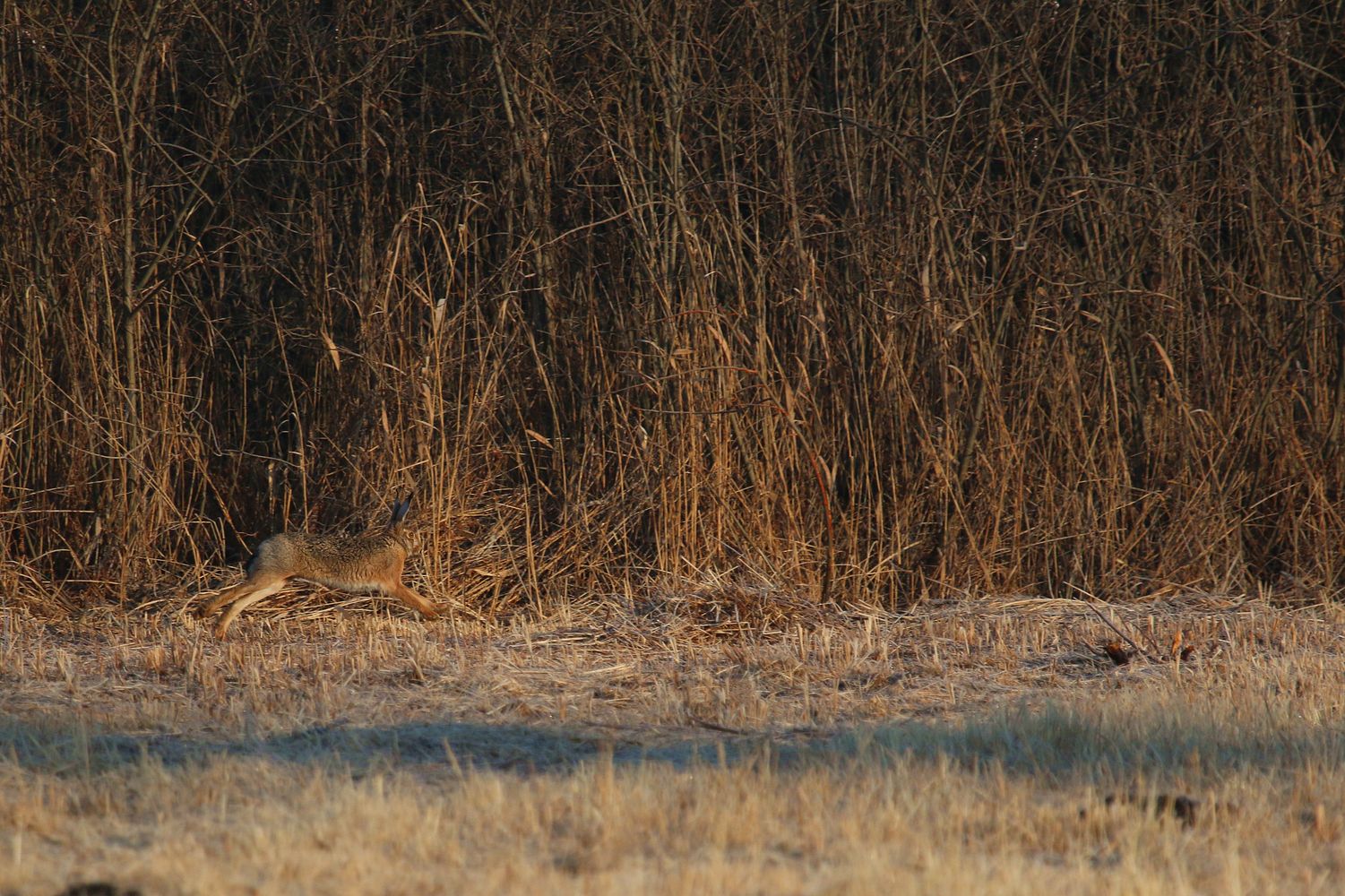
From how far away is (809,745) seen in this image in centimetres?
450

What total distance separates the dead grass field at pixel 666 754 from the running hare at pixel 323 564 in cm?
19

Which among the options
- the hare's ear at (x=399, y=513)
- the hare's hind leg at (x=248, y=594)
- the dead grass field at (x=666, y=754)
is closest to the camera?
the dead grass field at (x=666, y=754)

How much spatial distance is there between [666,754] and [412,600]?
2624mm

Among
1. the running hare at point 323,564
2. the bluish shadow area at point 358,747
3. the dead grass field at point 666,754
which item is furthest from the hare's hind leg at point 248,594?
the bluish shadow area at point 358,747

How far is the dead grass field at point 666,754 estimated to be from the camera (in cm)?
329

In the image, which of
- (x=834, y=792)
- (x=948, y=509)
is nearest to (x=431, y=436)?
(x=948, y=509)

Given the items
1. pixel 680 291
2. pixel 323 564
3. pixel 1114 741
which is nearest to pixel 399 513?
pixel 323 564

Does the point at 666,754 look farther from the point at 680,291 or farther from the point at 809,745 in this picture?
the point at 680,291

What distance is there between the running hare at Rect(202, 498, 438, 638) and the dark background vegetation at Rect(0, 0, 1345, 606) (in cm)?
56

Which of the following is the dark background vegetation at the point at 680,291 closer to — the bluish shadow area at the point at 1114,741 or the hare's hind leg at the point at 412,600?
the hare's hind leg at the point at 412,600

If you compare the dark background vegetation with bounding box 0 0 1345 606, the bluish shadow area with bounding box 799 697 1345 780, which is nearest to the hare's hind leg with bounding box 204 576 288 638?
the dark background vegetation with bounding box 0 0 1345 606

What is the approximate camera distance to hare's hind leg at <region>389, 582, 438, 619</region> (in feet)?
21.9

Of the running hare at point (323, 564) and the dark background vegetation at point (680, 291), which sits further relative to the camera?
the dark background vegetation at point (680, 291)

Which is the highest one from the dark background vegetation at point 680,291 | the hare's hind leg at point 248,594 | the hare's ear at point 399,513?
the dark background vegetation at point 680,291
